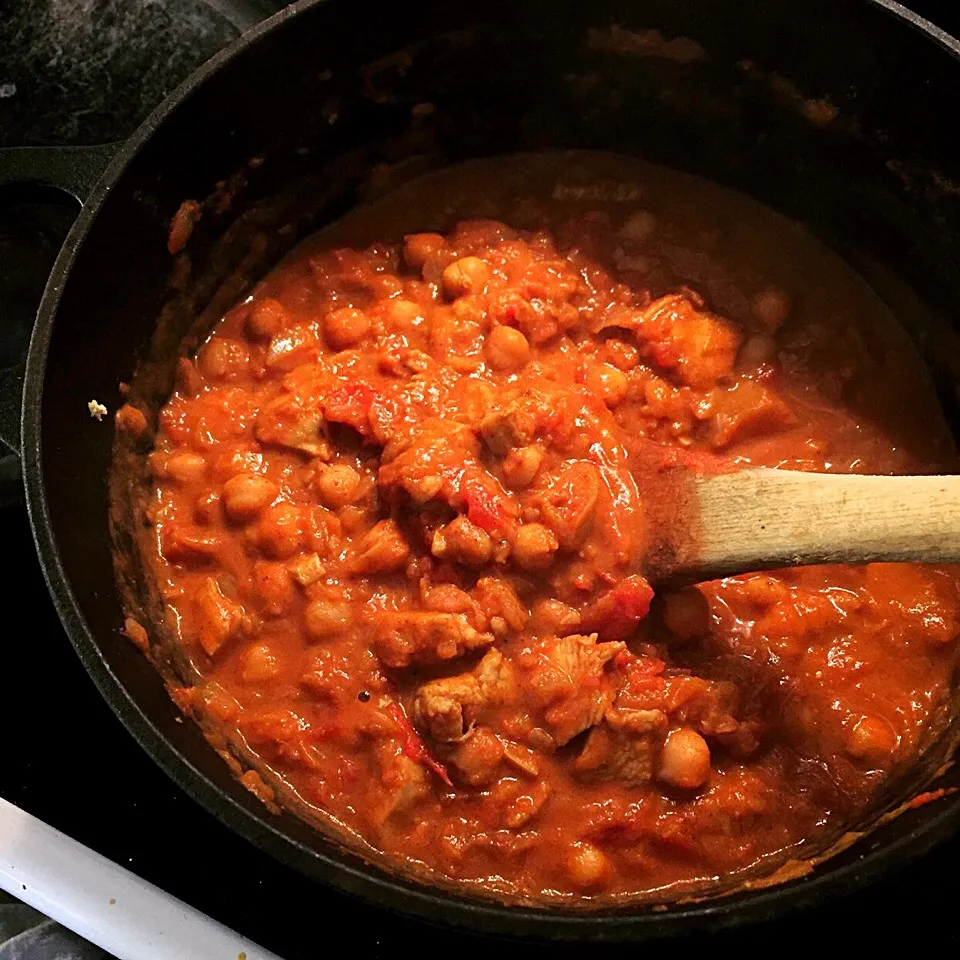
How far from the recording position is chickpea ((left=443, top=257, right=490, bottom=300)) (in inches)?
122

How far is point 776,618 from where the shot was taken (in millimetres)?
2727

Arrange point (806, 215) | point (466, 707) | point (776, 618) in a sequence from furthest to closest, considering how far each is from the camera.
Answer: point (806, 215) < point (776, 618) < point (466, 707)

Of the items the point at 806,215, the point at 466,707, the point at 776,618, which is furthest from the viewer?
the point at 806,215

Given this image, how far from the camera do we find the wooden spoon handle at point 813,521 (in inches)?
87.0

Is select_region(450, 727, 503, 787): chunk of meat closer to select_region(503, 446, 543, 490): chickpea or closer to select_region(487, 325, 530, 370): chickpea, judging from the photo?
select_region(503, 446, 543, 490): chickpea

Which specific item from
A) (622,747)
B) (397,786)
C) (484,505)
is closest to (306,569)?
(484,505)

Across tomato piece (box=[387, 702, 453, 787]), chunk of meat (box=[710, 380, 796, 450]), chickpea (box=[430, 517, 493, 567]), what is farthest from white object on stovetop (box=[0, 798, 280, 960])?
chunk of meat (box=[710, 380, 796, 450])

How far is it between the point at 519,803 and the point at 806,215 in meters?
2.11

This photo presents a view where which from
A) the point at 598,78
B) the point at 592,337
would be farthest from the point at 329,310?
the point at 598,78

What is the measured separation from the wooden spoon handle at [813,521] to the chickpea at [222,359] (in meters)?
1.45

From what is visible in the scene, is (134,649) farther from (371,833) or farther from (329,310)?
(329,310)

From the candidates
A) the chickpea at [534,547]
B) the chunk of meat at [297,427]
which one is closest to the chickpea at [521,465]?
the chickpea at [534,547]

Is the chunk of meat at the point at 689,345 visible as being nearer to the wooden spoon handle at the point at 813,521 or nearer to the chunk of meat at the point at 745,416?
the chunk of meat at the point at 745,416

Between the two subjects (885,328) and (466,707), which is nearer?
(466,707)
